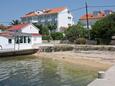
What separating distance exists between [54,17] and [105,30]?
50.6 meters

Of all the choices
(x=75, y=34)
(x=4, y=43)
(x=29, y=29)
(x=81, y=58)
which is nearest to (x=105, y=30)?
(x=75, y=34)

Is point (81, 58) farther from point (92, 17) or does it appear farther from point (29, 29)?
point (92, 17)

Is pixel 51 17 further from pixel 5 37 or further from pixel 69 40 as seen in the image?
pixel 5 37

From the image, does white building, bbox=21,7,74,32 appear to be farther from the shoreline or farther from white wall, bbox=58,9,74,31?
the shoreline

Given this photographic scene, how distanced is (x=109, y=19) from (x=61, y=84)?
136 ft

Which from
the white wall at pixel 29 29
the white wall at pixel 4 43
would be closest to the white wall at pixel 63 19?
the white wall at pixel 29 29

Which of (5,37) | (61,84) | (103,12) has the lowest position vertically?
(61,84)

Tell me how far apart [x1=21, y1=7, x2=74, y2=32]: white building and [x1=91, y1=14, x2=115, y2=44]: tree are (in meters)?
42.2

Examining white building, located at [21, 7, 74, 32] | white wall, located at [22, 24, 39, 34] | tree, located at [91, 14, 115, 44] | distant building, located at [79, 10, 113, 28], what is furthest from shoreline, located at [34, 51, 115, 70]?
distant building, located at [79, 10, 113, 28]

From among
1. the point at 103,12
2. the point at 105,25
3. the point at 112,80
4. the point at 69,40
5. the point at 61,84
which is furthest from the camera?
the point at 103,12

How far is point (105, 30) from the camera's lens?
58.6 m

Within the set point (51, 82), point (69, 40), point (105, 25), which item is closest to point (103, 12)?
point (69, 40)

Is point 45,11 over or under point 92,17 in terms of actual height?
over

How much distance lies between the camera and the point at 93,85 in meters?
15.1
